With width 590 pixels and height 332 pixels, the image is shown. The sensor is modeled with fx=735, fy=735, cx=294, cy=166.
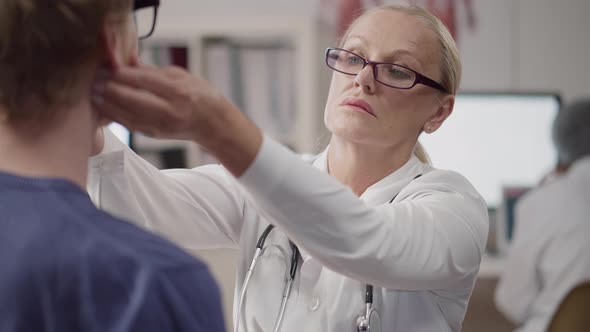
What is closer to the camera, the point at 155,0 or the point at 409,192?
the point at 155,0

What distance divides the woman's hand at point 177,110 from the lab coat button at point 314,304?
429 mm

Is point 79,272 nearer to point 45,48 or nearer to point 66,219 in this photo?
point 66,219

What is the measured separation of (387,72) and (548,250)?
171cm

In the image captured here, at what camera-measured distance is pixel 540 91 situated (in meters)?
3.48

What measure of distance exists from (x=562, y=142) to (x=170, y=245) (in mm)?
2624

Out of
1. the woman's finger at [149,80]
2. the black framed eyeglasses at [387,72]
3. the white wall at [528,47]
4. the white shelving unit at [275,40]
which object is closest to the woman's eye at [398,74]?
the black framed eyeglasses at [387,72]

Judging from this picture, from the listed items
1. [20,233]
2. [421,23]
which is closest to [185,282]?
[20,233]

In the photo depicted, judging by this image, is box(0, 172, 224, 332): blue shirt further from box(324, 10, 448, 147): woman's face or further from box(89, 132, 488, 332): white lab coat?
box(324, 10, 448, 147): woman's face

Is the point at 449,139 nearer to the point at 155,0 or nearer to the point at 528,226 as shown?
the point at 528,226

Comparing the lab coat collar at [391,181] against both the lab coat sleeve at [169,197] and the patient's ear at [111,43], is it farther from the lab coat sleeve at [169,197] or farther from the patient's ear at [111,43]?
the patient's ear at [111,43]

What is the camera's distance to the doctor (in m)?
0.90

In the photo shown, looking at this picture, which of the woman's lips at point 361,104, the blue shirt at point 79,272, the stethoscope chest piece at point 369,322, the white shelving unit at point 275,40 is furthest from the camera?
the white shelving unit at point 275,40

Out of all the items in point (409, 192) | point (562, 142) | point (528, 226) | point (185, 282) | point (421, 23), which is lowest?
point (528, 226)

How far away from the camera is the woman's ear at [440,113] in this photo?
1409 millimetres
